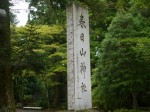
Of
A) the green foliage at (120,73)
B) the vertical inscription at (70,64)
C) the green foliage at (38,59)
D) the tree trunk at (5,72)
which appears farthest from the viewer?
the green foliage at (120,73)

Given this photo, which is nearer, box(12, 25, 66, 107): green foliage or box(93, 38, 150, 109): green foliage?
box(12, 25, 66, 107): green foliage

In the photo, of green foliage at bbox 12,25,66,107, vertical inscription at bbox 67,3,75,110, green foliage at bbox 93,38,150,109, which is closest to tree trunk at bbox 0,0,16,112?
green foliage at bbox 12,25,66,107

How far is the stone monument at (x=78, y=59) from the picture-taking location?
10.5 metres

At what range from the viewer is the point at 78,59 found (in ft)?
34.9

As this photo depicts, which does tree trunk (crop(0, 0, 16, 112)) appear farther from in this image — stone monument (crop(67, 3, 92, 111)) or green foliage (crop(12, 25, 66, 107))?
stone monument (crop(67, 3, 92, 111))

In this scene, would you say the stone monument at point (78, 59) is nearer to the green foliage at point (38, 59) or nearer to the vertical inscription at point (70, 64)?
the vertical inscription at point (70, 64)

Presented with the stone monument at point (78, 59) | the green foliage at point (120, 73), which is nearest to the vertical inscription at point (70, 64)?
the stone monument at point (78, 59)

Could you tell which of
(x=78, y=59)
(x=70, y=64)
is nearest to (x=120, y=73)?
(x=78, y=59)

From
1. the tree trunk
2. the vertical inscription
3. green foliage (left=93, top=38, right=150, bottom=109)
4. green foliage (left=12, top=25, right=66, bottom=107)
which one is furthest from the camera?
green foliage (left=93, top=38, right=150, bottom=109)

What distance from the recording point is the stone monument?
Answer: 10484 millimetres

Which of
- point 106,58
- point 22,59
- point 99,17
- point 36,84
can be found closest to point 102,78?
point 106,58

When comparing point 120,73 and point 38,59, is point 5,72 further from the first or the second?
point 120,73

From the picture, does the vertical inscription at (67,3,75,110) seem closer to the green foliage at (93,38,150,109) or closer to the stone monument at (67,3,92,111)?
the stone monument at (67,3,92,111)

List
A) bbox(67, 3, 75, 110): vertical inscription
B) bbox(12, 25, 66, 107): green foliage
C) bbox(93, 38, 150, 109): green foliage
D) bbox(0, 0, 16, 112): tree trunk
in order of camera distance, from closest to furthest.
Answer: bbox(67, 3, 75, 110): vertical inscription → bbox(0, 0, 16, 112): tree trunk → bbox(12, 25, 66, 107): green foliage → bbox(93, 38, 150, 109): green foliage
